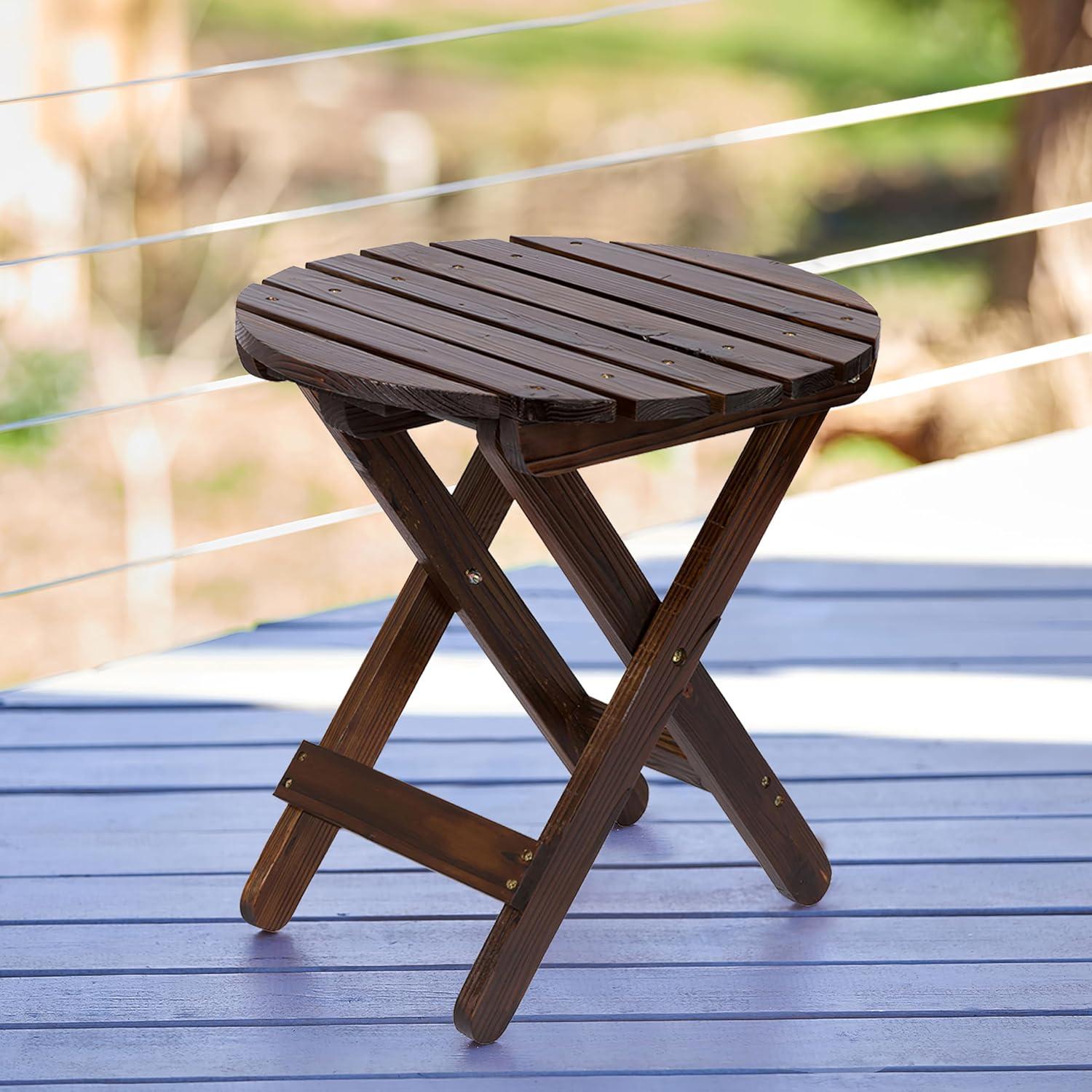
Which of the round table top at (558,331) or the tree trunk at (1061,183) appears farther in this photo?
the tree trunk at (1061,183)

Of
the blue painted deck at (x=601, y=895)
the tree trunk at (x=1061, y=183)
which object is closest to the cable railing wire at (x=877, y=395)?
the blue painted deck at (x=601, y=895)

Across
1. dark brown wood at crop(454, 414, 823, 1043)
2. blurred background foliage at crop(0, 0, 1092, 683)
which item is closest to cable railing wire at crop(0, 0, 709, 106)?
dark brown wood at crop(454, 414, 823, 1043)

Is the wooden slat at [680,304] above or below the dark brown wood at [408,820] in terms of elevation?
above

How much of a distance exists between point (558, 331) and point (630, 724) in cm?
37

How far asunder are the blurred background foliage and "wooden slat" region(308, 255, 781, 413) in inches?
133

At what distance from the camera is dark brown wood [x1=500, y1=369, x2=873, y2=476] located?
54.0 inches

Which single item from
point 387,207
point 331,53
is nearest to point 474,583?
point 331,53

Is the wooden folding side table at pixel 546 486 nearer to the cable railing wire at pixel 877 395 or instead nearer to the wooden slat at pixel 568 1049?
the wooden slat at pixel 568 1049

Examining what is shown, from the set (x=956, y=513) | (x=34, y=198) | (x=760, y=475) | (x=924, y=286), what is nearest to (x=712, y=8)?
(x=924, y=286)

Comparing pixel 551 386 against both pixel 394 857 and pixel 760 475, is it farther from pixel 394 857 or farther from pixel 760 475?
pixel 394 857

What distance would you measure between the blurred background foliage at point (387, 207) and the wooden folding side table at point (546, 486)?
10.9ft

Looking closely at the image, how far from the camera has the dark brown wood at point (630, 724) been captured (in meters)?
1.53

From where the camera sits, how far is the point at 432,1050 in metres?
1.56

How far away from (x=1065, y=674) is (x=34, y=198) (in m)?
4.97
